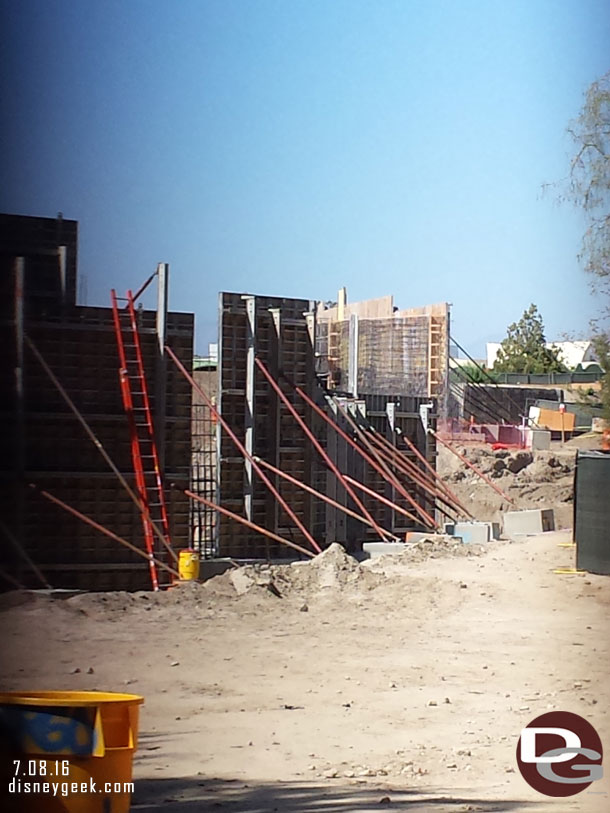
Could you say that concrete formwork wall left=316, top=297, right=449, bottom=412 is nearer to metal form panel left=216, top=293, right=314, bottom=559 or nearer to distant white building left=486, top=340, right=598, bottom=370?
metal form panel left=216, top=293, right=314, bottom=559

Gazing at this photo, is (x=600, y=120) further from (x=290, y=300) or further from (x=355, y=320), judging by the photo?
(x=355, y=320)

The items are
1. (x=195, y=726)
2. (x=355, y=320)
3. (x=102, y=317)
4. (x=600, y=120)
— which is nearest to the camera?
(x=195, y=726)

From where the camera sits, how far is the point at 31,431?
6.38 m

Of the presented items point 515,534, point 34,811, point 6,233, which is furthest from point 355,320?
point 34,811

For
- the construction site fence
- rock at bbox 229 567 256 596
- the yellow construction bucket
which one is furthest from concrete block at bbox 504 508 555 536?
the yellow construction bucket

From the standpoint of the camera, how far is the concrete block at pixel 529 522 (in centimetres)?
982

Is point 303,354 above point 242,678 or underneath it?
above

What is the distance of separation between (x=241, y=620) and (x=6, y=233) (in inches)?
86.6

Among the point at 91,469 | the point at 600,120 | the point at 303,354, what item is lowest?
the point at 91,469

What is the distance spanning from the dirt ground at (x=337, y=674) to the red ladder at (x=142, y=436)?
85cm

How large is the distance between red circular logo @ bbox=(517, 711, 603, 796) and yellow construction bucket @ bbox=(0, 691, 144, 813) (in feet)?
4.72

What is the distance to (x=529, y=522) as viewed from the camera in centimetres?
991

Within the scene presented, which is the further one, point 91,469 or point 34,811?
point 91,469

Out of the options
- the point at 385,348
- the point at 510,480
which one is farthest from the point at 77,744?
the point at 510,480
